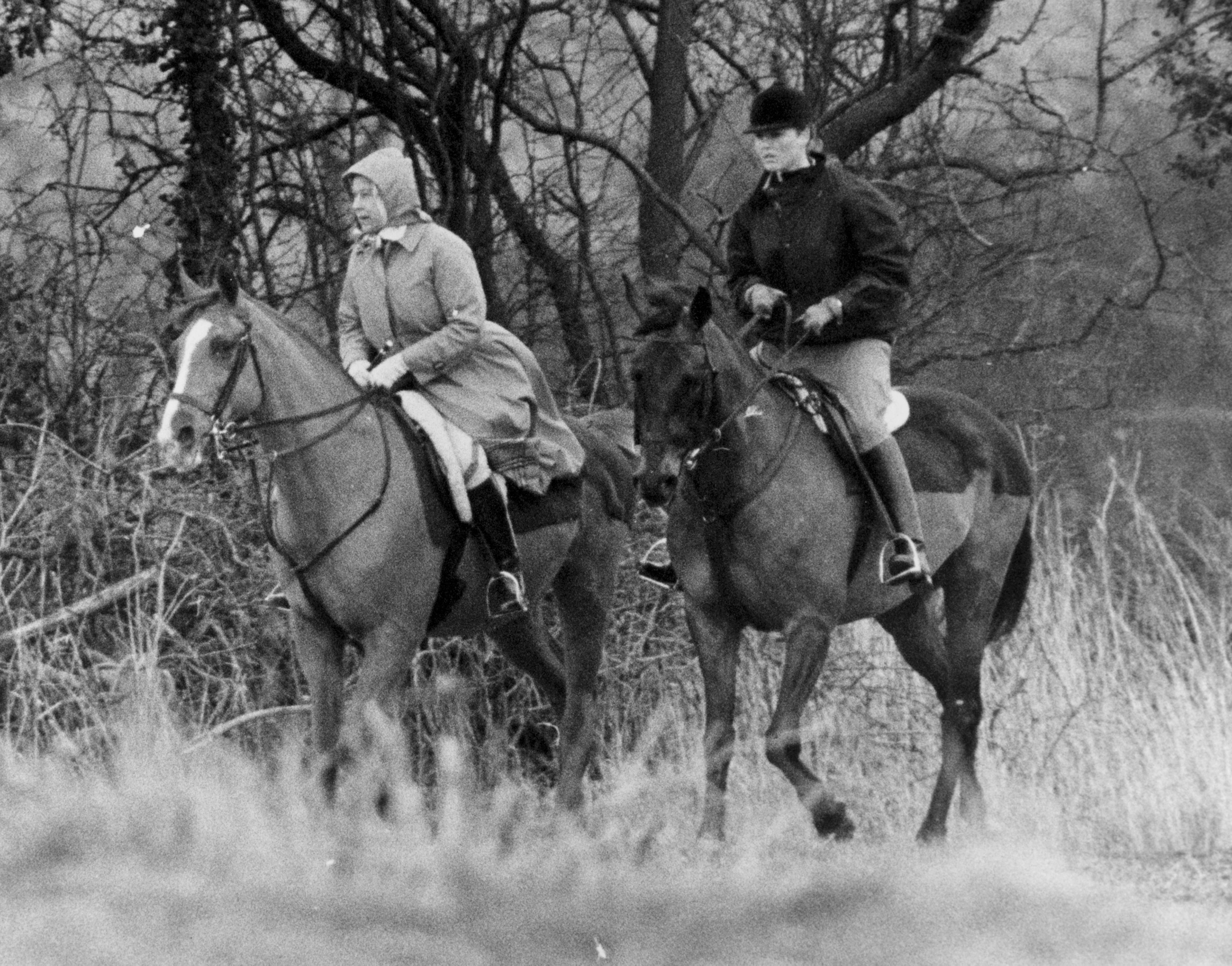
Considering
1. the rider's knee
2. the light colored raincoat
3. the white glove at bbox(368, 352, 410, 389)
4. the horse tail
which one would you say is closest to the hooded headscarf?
the light colored raincoat

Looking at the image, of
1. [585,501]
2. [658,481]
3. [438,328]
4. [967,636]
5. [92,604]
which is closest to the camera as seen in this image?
[658,481]

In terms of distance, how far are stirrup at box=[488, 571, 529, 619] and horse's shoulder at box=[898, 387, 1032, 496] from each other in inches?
62.1

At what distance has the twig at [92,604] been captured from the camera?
1065cm

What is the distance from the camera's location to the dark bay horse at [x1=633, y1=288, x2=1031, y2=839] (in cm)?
808

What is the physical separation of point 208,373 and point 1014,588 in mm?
3753

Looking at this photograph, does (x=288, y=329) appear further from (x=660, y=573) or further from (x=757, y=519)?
(x=757, y=519)

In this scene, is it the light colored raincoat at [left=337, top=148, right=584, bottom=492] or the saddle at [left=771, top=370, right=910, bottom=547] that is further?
the light colored raincoat at [left=337, top=148, right=584, bottom=492]

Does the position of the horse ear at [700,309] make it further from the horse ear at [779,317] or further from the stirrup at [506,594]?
the stirrup at [506,594]

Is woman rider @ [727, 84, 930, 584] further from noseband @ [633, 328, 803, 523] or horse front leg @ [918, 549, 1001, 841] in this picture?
horse front leg @ [918, 549, 1001, 841]

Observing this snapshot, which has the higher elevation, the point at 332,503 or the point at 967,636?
the point at 332,503

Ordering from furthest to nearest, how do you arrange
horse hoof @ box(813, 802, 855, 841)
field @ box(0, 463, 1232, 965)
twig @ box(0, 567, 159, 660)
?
twig @ box(0, 567, 159, 660) < horse hoof @ box(813, 802, 855, 841) < field @ box(0, 463, 1232, 965)

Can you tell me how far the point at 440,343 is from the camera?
889 cm

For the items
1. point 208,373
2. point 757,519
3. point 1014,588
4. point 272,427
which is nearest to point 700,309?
point 757,519

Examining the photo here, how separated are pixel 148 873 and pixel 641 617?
4.51 meters
